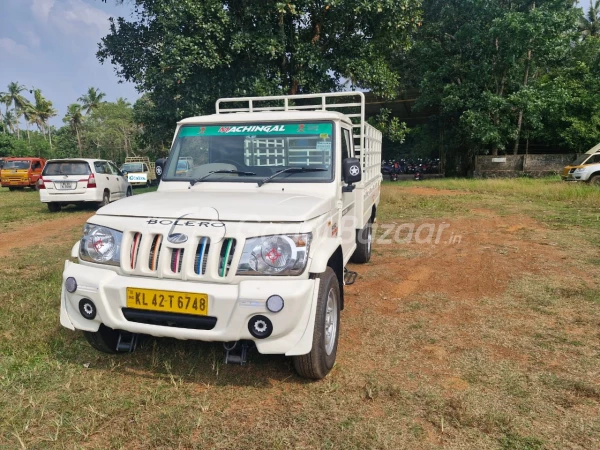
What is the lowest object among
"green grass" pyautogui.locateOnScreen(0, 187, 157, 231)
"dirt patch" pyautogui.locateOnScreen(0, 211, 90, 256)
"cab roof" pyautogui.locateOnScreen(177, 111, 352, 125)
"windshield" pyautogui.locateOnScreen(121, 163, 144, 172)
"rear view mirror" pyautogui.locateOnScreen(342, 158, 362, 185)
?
"green grass" pyautogui.locateOnScreen(0, 187, 157, 231)

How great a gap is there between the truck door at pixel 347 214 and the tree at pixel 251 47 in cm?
878

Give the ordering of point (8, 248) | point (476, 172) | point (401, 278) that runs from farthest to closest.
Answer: point (476, 172)
point (8, 248)
point (401, 278)

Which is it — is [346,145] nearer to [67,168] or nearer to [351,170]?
[351,170]

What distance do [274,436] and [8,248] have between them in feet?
25.1

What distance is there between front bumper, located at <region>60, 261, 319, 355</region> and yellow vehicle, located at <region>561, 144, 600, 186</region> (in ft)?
55.7

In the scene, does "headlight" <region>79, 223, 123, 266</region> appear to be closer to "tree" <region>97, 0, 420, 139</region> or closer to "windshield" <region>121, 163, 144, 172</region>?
"tree" <region>97, 0, 420, 139</region>

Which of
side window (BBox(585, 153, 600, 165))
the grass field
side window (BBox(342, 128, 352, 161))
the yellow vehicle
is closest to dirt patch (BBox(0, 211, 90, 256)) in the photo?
the grass field

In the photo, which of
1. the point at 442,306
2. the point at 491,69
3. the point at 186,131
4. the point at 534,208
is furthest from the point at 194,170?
the point at 491,69

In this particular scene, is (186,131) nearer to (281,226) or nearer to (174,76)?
(281,226)

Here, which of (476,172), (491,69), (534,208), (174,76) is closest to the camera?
(534,208)

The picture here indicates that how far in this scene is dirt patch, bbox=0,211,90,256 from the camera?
833cm

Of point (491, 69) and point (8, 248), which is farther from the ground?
point (491, 69)

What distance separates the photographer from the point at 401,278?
18.7ft

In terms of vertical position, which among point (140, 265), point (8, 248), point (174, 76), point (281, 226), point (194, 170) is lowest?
point (8, 248)
